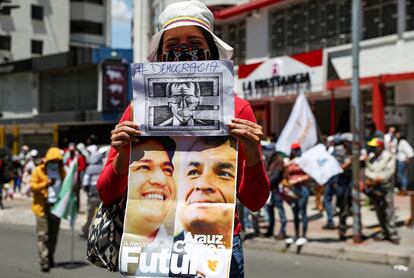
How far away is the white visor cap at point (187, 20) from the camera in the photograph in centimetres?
243

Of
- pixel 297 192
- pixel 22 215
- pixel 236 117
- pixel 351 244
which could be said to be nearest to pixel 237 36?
pixel 22 215

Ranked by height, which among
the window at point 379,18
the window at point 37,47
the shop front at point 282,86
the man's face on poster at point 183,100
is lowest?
the man's face on poster at point 183,100

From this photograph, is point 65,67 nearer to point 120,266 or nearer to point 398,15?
point 398,15

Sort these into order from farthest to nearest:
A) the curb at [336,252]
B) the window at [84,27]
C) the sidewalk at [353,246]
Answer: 1. the window at [84,27]
2. the sidewalk at [353,246]
3. the curb at [336,252]

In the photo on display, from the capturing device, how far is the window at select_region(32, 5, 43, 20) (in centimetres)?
4858

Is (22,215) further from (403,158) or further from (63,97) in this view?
(63,97)

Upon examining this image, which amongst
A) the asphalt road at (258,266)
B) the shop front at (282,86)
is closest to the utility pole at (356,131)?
the asphalt road at (258,266)

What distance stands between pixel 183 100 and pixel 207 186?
0.35 meters

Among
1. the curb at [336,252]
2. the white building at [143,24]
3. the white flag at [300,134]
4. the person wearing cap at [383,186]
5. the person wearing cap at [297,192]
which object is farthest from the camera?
the white building at [143,24]

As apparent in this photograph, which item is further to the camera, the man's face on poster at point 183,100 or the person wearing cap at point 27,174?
the person wearing cap at point 27,174

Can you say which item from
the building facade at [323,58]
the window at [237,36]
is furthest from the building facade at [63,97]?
the building facade at [323,58]

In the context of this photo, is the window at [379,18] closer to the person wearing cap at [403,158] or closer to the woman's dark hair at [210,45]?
the person wearing cap at [403,158]

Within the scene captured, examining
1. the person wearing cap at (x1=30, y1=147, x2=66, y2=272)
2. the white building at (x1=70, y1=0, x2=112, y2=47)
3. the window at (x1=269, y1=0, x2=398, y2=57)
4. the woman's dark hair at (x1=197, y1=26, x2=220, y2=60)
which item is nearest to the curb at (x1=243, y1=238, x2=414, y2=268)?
the person wearing cap at (x1=30, y1=147, x2=66, y2=272)

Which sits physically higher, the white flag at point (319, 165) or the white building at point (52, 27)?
the white building at point (52, 27)
